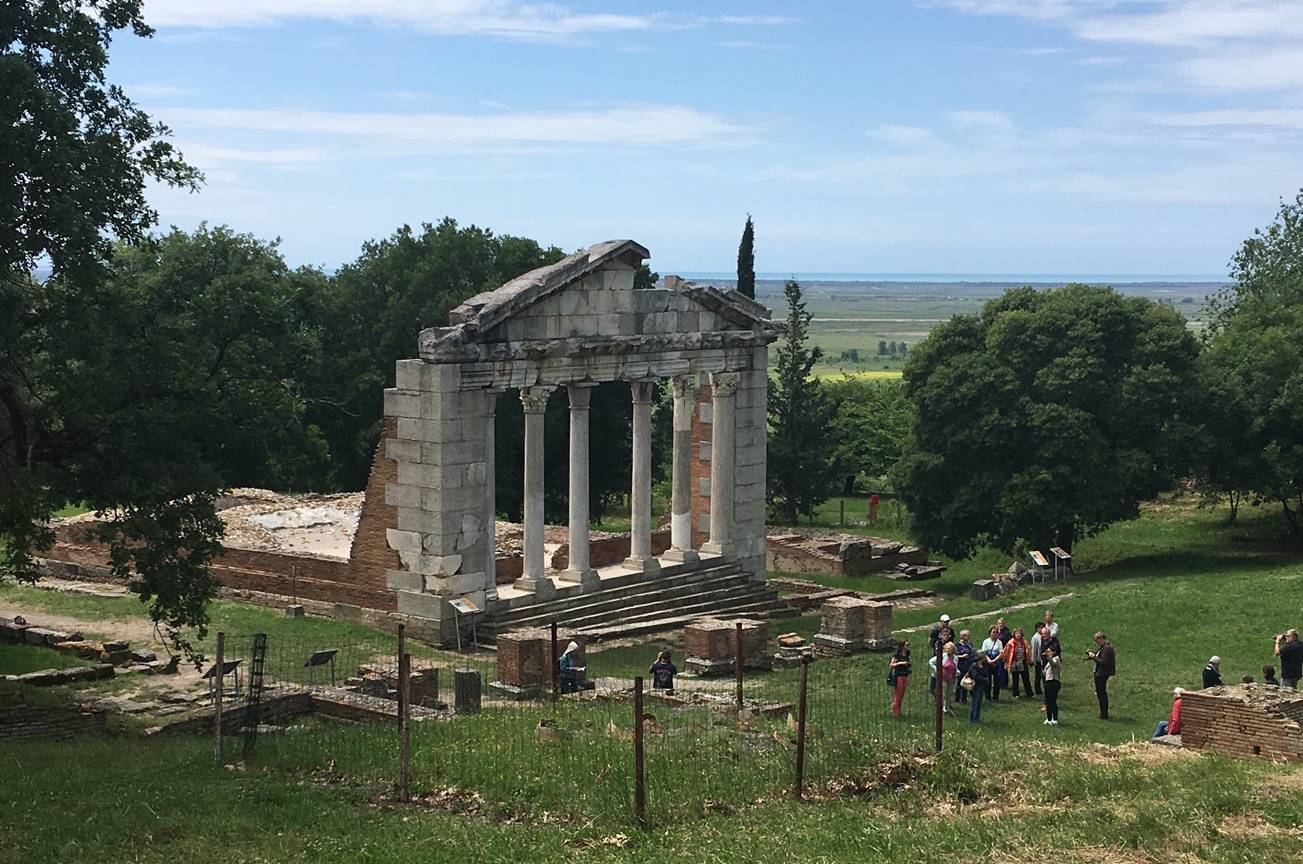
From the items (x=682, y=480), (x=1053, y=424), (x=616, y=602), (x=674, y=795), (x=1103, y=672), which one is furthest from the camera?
(x=1053, y=424)

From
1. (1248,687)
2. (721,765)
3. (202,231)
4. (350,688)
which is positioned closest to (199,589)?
(350,688)

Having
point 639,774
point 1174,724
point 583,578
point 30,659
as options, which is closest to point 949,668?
point 1174,724

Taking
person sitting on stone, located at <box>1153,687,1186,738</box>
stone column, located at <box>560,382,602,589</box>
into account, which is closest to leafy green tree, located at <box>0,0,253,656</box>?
stone column, located at <box>560,382,602,589</box>

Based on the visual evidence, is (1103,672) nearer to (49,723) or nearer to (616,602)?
(616,602)

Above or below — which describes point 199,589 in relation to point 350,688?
above

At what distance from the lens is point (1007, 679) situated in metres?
29.0

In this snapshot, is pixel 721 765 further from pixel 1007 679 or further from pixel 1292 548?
pixel 1292 548

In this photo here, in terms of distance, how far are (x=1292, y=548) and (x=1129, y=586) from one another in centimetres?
1089

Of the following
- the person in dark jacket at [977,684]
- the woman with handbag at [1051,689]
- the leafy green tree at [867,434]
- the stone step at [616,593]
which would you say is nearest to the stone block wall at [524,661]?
the stone step at [616,593]

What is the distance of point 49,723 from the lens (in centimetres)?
2481

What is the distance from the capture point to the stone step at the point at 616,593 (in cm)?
3556

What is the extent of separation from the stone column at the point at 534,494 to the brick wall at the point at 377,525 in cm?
291

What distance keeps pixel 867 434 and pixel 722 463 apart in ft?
121

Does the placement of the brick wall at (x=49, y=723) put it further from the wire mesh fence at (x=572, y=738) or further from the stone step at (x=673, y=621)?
the stone step at (x=673, y=621)
